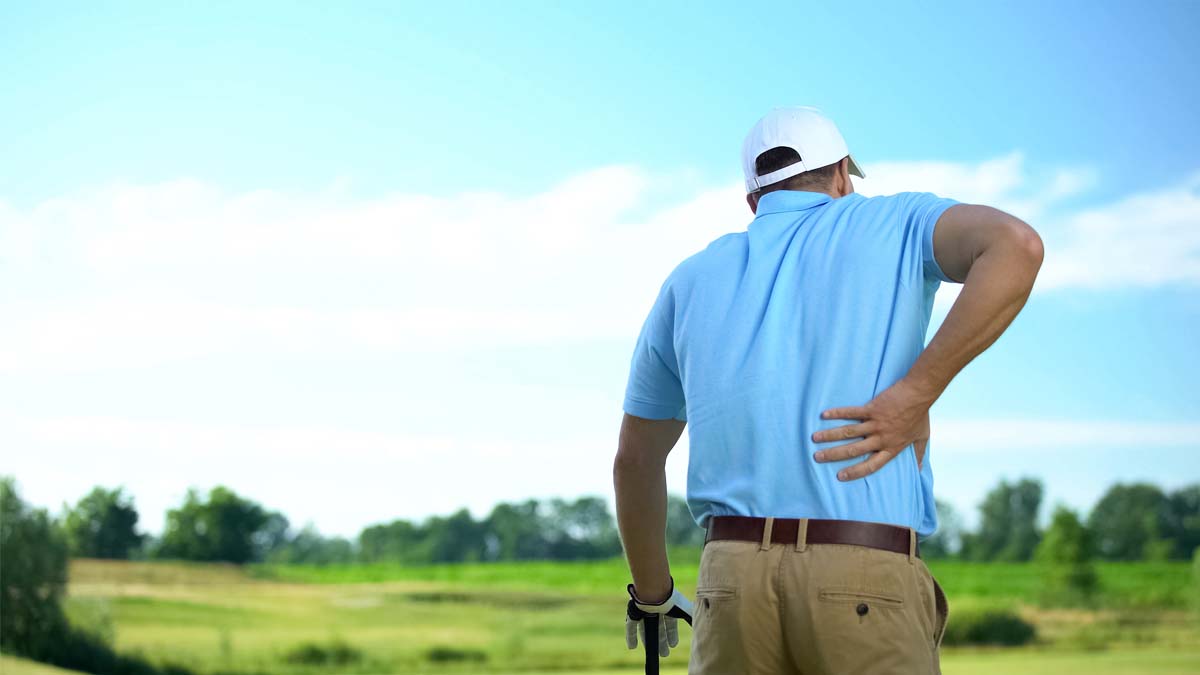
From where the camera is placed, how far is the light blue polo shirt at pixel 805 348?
1946mm

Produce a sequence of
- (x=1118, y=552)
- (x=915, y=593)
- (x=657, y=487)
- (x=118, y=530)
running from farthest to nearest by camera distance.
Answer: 1. (x=1118, y=552)
2. (x=118, y=530)
3. (x=657, y=487)
4. (x=915, y=593)

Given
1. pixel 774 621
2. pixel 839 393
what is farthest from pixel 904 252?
pixel 774 621

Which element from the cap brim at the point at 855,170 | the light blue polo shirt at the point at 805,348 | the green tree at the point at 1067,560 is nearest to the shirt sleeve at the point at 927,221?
the light blue polo shirt at the point at 805,348

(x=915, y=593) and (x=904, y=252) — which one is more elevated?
(x=904, y=252)

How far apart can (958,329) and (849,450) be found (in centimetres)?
29

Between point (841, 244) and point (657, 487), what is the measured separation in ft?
2.49

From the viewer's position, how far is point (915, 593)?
192 centimetres

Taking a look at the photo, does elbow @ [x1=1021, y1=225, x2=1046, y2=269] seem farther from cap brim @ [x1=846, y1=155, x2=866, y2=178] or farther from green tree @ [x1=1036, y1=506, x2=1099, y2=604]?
green tree @ [x1=1036, y1=506, x2=1099, y2=604]

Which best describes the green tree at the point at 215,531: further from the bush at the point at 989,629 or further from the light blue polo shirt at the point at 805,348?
the light blue polo shirt at the point at 805,348

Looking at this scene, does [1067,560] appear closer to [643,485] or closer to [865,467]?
[643,485]

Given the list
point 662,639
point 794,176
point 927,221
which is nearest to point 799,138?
point 794,176

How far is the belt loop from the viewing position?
1935mm

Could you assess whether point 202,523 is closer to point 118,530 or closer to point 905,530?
point 118,530

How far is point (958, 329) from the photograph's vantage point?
77.0 inches
